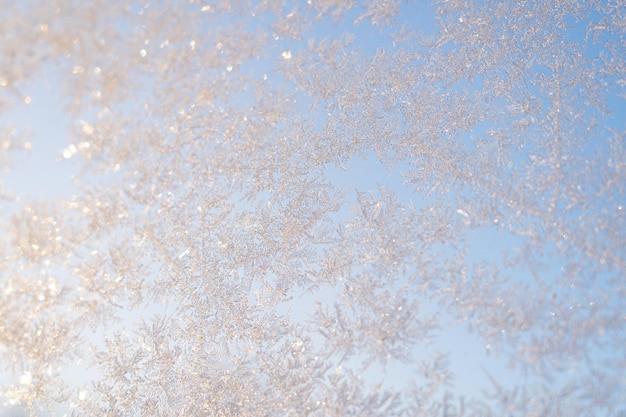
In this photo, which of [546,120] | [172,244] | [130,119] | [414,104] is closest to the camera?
[130,119]

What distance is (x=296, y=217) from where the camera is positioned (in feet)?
8.89

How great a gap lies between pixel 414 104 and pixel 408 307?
0.99m

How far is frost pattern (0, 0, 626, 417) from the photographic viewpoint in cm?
225

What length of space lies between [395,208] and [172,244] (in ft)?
2.94

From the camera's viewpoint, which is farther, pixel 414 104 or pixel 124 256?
pixel 414 104

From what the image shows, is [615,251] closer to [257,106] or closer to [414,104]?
[414,104]

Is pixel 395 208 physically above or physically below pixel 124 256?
above

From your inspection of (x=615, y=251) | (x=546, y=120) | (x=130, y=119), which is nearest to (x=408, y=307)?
(x=615, y=251)

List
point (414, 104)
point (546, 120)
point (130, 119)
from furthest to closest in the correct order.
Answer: point (414, 104), point (546, 120), point (130, 119)

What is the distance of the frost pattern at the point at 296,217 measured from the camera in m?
2.25

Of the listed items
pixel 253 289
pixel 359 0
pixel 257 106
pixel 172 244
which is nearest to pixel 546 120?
pixel 359 0

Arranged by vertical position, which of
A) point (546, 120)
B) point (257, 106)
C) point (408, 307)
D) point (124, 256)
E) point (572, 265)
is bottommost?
point (124, 256)

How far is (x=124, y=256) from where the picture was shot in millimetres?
2408

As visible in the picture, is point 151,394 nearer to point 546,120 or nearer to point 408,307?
point 408,307
